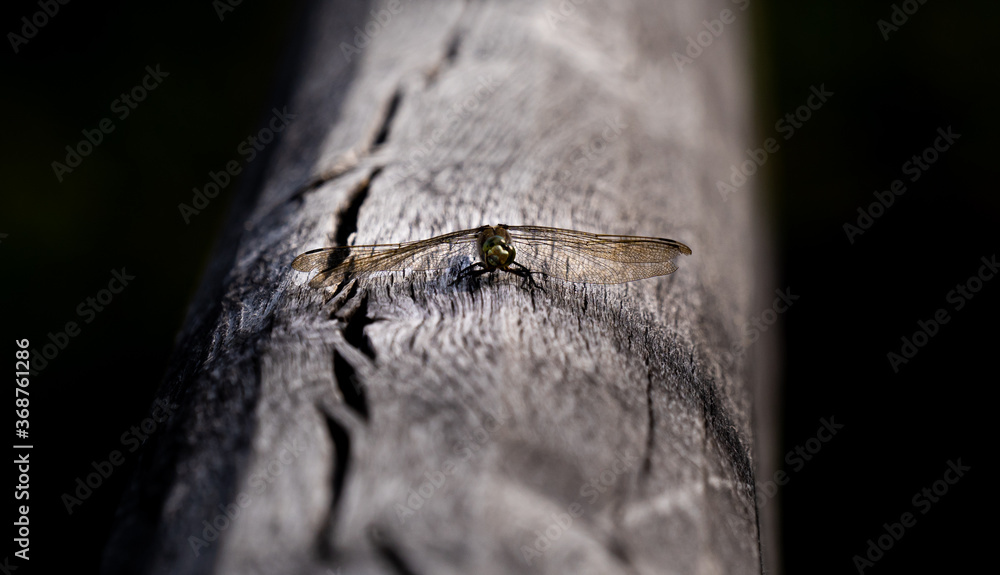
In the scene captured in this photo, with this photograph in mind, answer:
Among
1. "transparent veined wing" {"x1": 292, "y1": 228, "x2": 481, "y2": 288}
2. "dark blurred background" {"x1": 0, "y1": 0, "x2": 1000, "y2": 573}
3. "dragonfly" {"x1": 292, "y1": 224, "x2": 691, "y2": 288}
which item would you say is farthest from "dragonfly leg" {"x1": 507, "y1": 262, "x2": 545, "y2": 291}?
"dark blurred background" {"x1": 0, "y1": 0, "x2": 1000, "y2": 573}

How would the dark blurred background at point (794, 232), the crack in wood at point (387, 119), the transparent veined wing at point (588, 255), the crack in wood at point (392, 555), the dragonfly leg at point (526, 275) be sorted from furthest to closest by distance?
the dark blurred background at point (794, 232) → the crack in wood at point (387, 119) → the transparent veined wing at point (588, 255) → the dragonfly leg at point (526, 275) → the crack in wood at point (392, 555)

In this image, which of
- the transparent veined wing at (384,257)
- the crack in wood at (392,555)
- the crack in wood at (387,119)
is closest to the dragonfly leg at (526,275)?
the transparent veined wing at (384,257)

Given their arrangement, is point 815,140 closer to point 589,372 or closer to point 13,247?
point 589,372

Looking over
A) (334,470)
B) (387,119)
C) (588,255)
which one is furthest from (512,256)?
(387,119)

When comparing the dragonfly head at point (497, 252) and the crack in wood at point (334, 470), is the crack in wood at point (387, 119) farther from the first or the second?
the crack in wood at point (334, 470)

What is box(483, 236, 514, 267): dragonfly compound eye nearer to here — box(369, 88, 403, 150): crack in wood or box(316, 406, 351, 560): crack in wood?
box(316, 406, 351, 560): crack in wood

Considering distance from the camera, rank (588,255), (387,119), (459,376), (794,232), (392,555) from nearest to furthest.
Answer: (392,555) < (459,376) < (588,255) < (387,119) < (794,232)

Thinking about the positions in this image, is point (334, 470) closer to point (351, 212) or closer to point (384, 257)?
point (384, 257)
